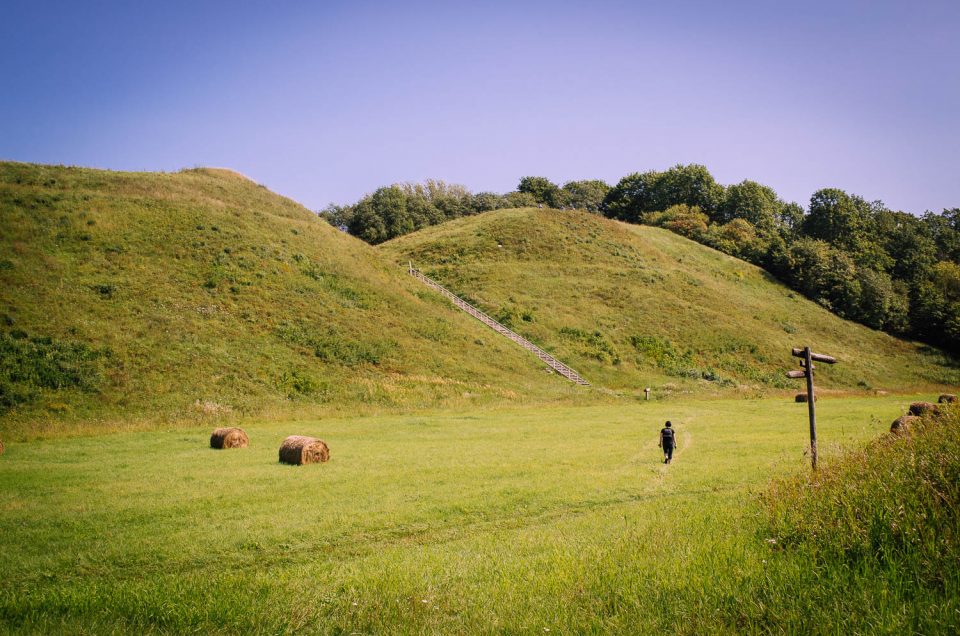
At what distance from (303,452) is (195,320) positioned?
2579 centimetres

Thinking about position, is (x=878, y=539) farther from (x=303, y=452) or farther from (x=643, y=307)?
(x=643, y=307)

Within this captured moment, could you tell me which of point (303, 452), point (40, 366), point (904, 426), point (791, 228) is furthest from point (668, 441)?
point (791, 228)

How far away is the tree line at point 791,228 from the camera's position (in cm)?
8025

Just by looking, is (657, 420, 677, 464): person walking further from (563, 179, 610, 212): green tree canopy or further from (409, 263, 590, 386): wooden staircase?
(563, 179, 610, 212): green tree canopy

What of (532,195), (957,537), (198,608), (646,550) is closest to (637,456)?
(646,550)

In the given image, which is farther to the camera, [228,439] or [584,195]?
[584,195]

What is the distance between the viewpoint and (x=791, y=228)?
11519 centimetres

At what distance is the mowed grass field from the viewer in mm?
6613


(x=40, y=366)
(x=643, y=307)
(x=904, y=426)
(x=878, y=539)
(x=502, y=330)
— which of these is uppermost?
(x=643, y=307)

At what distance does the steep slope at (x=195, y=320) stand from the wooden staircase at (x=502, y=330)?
2.57 meters

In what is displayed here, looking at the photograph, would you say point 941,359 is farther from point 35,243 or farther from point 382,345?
point 35,243

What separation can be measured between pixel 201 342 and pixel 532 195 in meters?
107

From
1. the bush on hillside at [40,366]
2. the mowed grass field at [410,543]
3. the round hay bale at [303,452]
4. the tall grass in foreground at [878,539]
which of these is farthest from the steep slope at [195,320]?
the tall grass in foreground at [878,539]

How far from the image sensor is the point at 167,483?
1528cm
